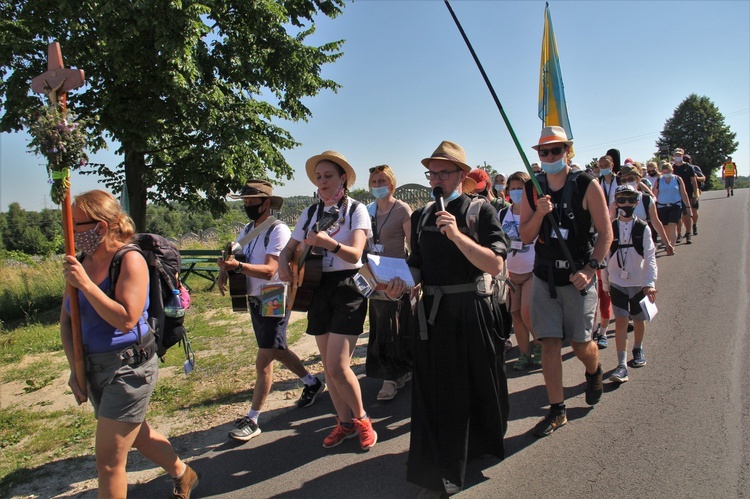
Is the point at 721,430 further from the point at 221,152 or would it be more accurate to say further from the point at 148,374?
the point at 221,152

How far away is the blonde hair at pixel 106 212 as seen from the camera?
265cm

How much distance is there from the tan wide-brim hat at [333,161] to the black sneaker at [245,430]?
2.08 metres

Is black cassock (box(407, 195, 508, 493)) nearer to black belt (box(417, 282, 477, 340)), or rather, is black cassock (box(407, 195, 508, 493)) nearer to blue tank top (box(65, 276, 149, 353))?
black belt (box(417, 282, 477, 340))

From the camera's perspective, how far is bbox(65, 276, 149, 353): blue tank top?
265 centimetres

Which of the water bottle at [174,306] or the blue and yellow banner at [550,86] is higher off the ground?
the blue and yellow banner at [550,86]

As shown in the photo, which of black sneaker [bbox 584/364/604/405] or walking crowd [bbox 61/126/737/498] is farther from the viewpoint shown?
black sneaker [bbox 584/364/604/405]

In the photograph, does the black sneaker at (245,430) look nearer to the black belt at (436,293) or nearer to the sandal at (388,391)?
the sandal at (388,391)

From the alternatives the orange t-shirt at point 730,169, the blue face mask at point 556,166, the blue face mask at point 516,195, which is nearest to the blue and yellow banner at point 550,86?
the blue face mask at point 556,166

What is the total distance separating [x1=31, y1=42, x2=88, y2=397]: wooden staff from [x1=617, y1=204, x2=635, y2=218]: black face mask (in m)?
4.89

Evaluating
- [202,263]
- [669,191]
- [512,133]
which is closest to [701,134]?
[669,191]

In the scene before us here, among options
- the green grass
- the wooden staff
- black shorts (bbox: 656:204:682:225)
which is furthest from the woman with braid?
black shorts (bbox: 656:204:682:225)

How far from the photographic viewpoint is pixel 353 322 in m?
3.59

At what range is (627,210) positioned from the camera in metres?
5.02

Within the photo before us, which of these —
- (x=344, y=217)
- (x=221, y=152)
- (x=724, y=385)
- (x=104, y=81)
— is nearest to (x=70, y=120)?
(x=344, y=217)
